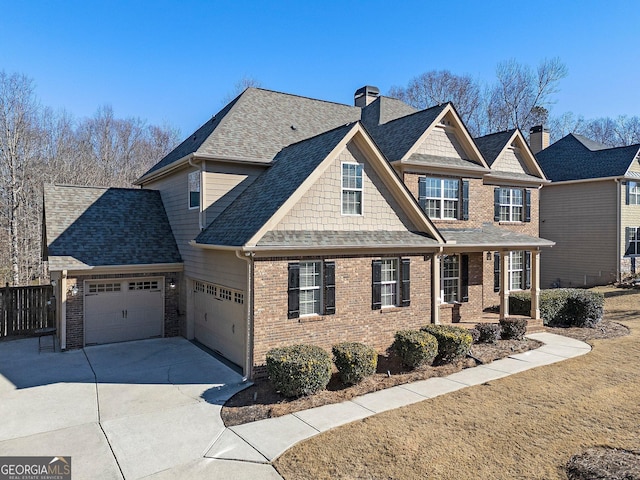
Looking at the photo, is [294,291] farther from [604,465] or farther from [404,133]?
[404,133]

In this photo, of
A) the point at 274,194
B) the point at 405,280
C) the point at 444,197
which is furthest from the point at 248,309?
the point at 444,197

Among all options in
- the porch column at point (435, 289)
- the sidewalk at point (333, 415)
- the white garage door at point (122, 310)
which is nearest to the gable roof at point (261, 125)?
the white garage door at point (122, 310)

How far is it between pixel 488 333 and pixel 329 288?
5867 millimetres

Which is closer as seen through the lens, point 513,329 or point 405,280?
point 405,280

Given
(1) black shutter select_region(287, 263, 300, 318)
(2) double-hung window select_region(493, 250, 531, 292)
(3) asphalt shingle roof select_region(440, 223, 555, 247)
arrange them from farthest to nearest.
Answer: (2) double-hung window select_region(493, 250, 531, 292) < (3) asphalt shingle roof select_region(440, 223, 555, 247) < (1) black shutter select_region(287, 263, 300, 318)

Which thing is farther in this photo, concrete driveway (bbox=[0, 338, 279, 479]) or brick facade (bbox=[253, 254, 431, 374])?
brick facade (bbox=[253, 254, 431, 374])

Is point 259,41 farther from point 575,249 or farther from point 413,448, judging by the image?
point 575,249

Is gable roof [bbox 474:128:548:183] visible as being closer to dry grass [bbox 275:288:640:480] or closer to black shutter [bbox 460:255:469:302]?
black shutter [bbox 460:255:469:302]

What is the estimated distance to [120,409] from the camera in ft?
28.5

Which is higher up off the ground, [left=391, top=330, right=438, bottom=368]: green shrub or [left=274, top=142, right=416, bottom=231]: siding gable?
[left=274, top=142, right=416, bottom=231]: siding gable

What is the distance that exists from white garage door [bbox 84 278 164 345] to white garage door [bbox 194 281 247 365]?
1574 millimetres

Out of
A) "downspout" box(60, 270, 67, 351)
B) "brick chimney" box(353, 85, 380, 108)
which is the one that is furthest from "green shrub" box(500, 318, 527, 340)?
"downspout" box(60, 270, 67, 351)

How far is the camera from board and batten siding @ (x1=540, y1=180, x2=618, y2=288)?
24875 millimetres

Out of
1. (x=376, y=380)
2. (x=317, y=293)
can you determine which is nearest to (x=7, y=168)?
(x=317, y=293)
